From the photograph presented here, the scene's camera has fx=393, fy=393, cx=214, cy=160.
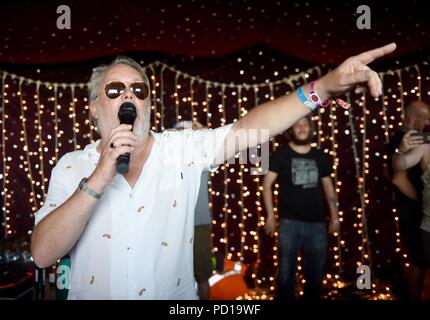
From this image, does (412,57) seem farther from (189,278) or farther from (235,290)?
(189,278)

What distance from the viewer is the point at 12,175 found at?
415 cm

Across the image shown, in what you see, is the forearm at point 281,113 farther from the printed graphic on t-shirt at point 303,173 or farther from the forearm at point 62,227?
the printed graphic on t-shirt at point 303,173

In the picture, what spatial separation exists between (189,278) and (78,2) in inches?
113

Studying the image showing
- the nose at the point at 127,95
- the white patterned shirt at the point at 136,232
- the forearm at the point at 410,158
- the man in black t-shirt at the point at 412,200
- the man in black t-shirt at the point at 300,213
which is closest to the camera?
the white patterned shirt at the point at 136,232

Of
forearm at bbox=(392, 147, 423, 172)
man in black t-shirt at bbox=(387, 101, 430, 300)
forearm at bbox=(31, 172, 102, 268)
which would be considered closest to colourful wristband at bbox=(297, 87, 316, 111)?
forearm at bbox=(31, 172, 102, 268)

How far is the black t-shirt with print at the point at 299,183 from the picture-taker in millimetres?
3145

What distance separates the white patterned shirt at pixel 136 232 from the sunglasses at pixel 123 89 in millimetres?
203

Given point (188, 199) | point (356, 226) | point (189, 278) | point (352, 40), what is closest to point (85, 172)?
point (188, 199)

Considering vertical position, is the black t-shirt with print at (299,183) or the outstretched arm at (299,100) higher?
the outstretched arm at (299,100)

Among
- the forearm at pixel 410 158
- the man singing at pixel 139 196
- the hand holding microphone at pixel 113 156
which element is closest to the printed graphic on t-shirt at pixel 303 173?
the forearm at pixel 410 158

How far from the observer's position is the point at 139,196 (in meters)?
1.24

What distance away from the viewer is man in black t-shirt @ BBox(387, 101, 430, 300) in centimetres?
292

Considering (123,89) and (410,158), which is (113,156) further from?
(410,158)

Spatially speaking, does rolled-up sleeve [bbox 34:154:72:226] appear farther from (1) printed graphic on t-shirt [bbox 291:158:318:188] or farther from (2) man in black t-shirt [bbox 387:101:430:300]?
(2) man in black t-shirt [bbox 387:101:430:300]
